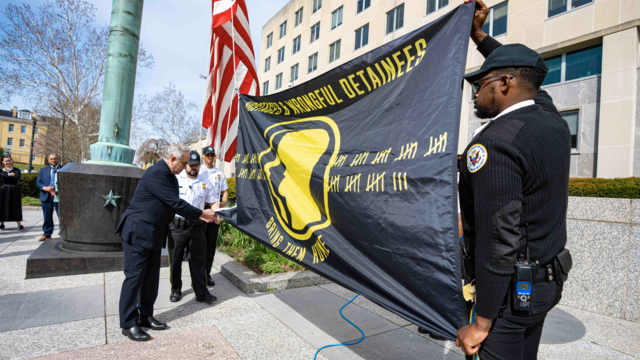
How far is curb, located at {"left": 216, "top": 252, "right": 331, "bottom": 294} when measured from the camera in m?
4.91

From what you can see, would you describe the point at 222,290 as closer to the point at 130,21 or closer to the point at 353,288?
the point at 353,288

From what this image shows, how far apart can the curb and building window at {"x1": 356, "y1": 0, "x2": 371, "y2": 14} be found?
22994 millimetres

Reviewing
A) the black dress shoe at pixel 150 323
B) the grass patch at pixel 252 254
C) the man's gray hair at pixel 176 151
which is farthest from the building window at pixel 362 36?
the black dress shoe at pixel 150 323

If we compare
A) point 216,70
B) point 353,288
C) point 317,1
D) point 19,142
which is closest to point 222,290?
point 353,288

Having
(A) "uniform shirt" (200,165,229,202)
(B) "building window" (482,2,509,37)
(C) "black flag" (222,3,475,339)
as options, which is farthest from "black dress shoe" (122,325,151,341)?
(B) "building window" (482,2,509,37)

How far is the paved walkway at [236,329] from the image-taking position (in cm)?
315

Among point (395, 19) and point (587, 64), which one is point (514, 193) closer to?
point (587, 64)

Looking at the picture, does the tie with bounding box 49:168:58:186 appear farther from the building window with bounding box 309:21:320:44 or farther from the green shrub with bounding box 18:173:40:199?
the building window with bounding box 309:21:320:44

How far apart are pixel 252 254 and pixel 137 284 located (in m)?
2.77

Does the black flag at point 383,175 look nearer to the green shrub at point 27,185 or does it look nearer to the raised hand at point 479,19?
the raised hand at point 479,19

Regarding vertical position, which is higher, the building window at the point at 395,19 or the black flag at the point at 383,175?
the building window at the point at 395,19

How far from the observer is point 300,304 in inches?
177

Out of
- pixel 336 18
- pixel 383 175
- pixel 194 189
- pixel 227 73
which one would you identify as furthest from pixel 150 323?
pixel 336 18

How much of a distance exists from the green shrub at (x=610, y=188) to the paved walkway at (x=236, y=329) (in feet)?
11.4
